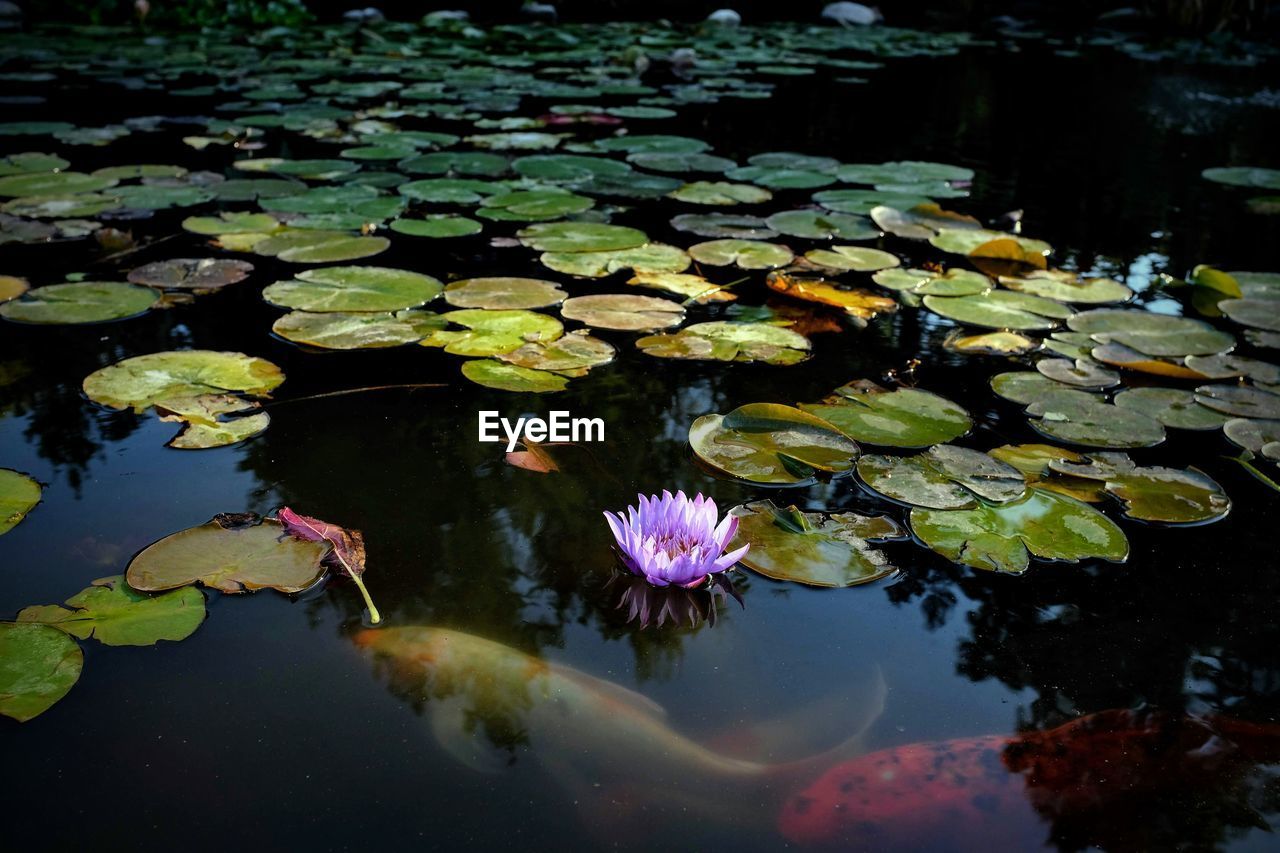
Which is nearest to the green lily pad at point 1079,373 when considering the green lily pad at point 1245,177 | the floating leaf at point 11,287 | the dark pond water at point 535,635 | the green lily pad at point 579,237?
the dark pond water at point 535,635

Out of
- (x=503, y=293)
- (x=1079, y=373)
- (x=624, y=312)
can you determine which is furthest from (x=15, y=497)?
(x=1079, y=373)

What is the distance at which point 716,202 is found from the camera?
3312mm

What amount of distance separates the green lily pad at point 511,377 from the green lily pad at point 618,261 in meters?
0.64

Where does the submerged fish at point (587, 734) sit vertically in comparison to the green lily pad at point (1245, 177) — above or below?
below

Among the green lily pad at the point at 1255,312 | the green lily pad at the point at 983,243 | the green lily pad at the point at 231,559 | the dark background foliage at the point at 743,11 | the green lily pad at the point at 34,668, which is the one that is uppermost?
the dark background foliage at the point at 743,11

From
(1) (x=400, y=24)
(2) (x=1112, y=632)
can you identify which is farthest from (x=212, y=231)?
(1) (x=400, y=24)

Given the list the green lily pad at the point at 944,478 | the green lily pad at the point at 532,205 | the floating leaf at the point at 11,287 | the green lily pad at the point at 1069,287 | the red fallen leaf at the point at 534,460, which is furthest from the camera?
the green lily pad at the point at 532,205

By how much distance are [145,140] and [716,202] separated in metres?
2.75

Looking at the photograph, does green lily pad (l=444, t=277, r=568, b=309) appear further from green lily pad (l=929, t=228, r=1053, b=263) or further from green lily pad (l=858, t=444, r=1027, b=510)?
green lily pad (l=929, t=228, r=1053, b=263)

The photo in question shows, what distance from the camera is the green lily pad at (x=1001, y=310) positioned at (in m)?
2.33

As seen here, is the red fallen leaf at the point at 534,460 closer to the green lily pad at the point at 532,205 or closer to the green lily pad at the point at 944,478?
the green lily pad at the point at 944,478

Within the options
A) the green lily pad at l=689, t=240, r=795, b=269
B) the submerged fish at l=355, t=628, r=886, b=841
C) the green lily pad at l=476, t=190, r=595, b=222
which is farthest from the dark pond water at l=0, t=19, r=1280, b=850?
the green lily pad at l=476, t=190, r=595, b=222

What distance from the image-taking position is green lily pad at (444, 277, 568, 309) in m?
2.30

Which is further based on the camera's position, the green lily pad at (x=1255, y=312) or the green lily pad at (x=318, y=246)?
the green lily pad at (x=318, y=246)
